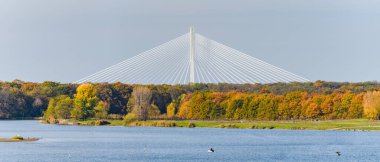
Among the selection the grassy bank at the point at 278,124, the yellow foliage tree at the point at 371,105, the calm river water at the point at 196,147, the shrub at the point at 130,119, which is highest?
the yellow foliage tree at the point at 371,105

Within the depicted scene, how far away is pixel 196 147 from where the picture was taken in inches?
2207

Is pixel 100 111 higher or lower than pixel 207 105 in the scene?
lower

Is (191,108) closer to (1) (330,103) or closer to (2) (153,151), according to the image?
(1) (330,103)

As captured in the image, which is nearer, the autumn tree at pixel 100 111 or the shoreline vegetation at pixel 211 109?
the shoreline vegetation at pixel 211 109

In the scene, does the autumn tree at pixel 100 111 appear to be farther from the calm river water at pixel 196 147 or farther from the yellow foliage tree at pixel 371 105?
the yellow foliage tree at pixel 371 105

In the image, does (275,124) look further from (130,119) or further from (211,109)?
(130,119)

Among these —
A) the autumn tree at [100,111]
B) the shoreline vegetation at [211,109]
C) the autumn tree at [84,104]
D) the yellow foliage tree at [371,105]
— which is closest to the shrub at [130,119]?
the shoreline vegetation at [211,109]

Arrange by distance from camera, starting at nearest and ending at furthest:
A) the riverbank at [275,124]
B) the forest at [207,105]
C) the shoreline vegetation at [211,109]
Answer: the riverbank at [275,124] → the shoreline vegetation at [211,109] → the forest at [207,105]

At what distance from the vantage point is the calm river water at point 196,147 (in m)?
48.4

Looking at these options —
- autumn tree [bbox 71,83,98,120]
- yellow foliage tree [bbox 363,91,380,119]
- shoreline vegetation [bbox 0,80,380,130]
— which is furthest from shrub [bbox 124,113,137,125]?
yellow foliage tree [bbox 363,91,380,119]

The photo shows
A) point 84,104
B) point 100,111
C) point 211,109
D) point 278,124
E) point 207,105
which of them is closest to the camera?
point 278,124

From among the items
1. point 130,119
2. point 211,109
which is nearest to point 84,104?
point 130,119

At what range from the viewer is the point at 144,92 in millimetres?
95438

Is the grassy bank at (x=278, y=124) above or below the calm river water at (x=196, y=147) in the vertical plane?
above
